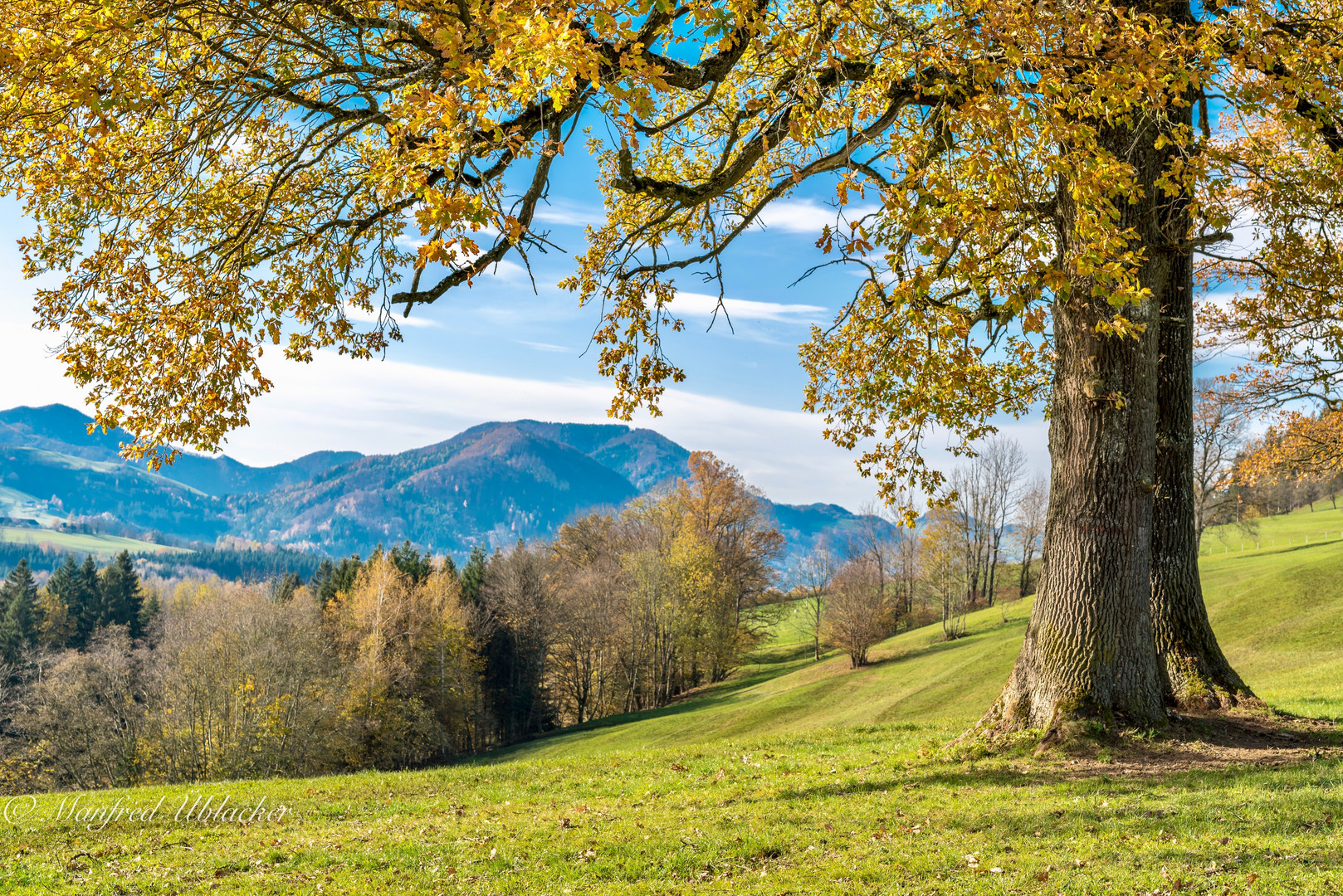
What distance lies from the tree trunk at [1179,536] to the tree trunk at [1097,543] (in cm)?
84

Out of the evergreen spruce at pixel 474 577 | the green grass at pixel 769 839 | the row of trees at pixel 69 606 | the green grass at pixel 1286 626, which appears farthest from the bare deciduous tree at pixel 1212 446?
the row of trees at pixel 69 606

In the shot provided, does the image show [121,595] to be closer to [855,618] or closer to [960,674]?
[855,618]

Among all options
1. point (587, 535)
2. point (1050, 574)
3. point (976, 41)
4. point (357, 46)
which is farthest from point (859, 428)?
point (587, 535)

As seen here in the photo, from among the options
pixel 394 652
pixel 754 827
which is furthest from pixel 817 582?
pixel 754 827

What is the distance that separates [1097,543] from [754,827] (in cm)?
526

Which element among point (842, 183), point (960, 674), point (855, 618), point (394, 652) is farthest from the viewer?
point (394, 652)

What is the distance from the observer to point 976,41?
600 cm

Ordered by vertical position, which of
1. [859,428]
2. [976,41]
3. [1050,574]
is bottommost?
[1050,574]

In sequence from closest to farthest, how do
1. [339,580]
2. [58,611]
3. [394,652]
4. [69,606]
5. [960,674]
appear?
[960,674]
[394,652]
[339,580]
[58,611]
[69,606]

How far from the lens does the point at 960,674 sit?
2955 centimetres

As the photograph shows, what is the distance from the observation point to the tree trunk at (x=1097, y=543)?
8.92 meters

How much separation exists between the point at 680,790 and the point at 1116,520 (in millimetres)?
6273

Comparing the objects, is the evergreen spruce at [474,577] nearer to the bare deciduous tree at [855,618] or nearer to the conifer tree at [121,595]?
the bare deciduous tree at [855,618]

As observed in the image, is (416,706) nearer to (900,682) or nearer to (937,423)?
(900,682)
